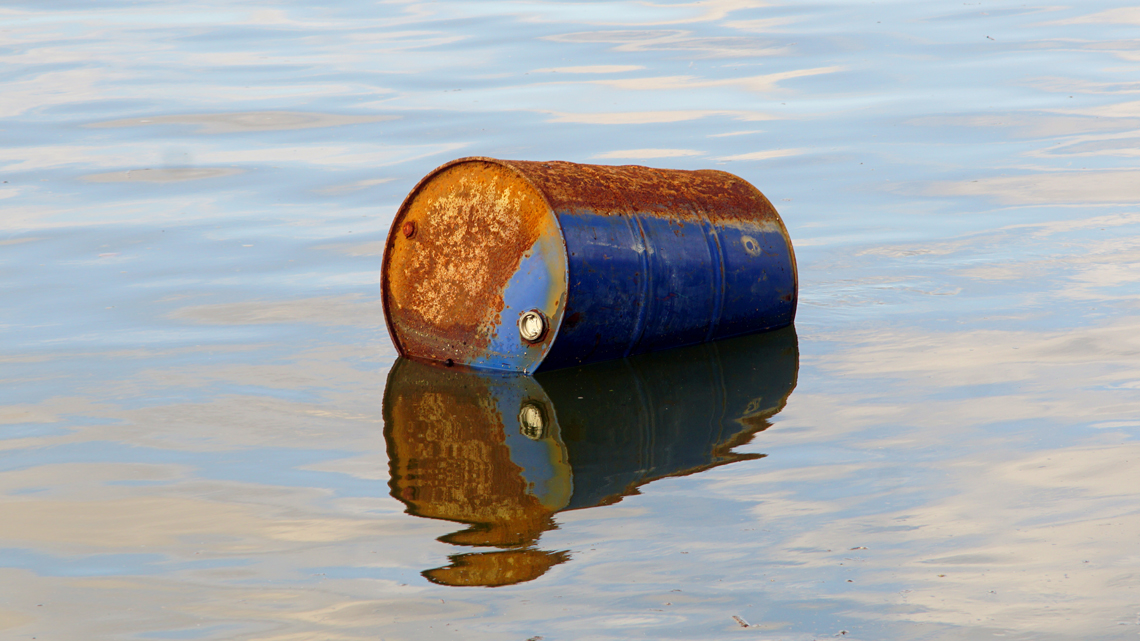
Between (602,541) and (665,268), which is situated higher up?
(665,268)

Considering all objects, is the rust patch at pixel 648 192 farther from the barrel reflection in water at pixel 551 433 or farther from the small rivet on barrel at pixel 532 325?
the barrel reflection in water at pixel 551 433

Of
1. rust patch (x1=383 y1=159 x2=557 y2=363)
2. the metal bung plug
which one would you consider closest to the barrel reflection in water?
the metal bung plug

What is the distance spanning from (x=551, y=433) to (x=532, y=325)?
561mm

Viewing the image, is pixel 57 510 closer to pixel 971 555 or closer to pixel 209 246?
pixel 971 555

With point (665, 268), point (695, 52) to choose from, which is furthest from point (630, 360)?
point (695, 52)

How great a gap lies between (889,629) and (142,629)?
156 centimetres

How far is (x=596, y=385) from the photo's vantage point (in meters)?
4.47

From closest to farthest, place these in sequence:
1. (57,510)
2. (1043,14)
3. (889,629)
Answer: (889,629), (57,510), (1043,14)

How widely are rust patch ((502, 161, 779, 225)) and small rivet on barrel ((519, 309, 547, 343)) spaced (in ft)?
1.19

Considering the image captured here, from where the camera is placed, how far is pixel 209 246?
6254 millimetres

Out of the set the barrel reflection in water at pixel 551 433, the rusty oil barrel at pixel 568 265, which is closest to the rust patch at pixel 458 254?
the rusty oil barrel at pixel 568 265

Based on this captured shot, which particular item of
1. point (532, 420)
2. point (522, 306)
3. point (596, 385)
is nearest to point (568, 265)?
point (522, 306)

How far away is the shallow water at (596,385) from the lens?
2930 mm

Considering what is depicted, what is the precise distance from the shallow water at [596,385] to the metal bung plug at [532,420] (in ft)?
0.17
